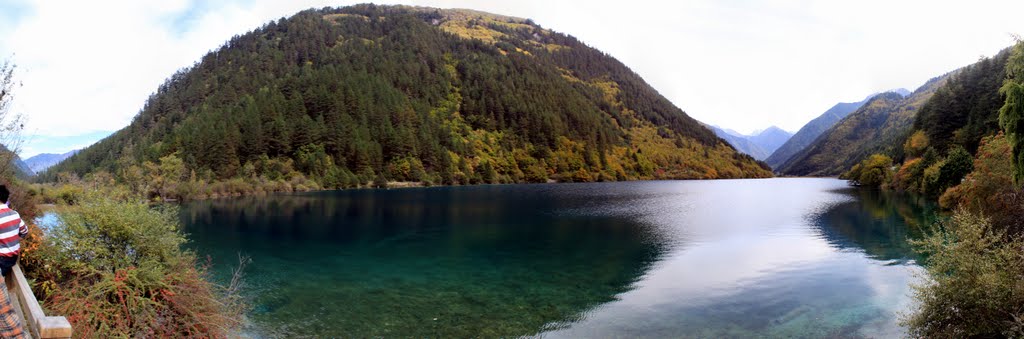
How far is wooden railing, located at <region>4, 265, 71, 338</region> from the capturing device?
191 inches

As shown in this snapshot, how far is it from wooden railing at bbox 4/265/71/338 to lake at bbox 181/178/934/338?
33.3 feet

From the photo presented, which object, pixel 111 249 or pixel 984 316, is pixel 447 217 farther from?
pixel 984 316

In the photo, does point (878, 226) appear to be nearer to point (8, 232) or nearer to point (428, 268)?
point (428, 268)

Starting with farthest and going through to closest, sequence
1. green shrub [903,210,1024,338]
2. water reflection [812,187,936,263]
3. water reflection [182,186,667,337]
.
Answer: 1. water reflection [812,187,936,263]
2. water reflection [182,186,667,337]
3. green shrub [903,210,1024,338]

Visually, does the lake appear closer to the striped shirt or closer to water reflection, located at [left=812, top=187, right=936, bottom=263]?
water reflection, located at [left=812, top=187, right=936, bottom=263]

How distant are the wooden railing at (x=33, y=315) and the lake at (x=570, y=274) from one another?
1016cm

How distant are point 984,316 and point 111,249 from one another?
2239 centimetres

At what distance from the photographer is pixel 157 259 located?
12.2 meters

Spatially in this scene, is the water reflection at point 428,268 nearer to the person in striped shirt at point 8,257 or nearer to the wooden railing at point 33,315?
the person in striped shirt at point 8,257

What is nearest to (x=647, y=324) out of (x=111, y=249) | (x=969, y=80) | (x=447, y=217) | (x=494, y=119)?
(x=111, y=249)

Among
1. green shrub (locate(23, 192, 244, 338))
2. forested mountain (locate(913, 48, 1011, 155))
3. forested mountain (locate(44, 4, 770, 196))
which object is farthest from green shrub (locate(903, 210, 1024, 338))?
forested mountain (locate(44, 4, 770, 196))

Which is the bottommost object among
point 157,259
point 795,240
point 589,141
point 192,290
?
point 795,240

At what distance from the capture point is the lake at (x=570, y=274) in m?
17.8

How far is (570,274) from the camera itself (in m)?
26.0
